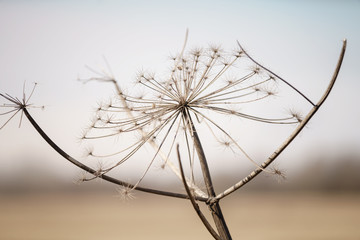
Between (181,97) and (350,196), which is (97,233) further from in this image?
(181,97)

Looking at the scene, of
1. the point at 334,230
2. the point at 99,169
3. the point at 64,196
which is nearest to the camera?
the point at 99,169

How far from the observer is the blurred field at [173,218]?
64.1 metres

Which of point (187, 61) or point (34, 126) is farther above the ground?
point (187, 61)

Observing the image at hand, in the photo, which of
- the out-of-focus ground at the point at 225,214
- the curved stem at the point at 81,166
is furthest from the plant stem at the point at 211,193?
the out-of-focus ground at the point at 225,214

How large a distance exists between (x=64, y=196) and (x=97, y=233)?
2058 inches

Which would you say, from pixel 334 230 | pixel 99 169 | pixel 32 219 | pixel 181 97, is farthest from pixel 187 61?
pixel 32 219

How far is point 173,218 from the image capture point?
9112 cm

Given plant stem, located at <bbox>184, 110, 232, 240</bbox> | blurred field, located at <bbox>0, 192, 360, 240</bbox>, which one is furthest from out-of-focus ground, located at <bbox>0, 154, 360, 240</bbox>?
plant stem, located at <bbox>184, 110, 232, 240</bbox>

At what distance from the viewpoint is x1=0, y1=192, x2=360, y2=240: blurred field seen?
210 ft

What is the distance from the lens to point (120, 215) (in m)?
97.4

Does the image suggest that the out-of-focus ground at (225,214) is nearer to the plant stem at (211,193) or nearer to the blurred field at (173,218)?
the blurred field at (173,218)

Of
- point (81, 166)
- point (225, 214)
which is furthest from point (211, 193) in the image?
point (225, 214)

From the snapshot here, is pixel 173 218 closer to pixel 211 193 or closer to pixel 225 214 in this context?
pixel 225 214

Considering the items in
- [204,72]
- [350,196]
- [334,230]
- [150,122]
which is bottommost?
[150,122]
